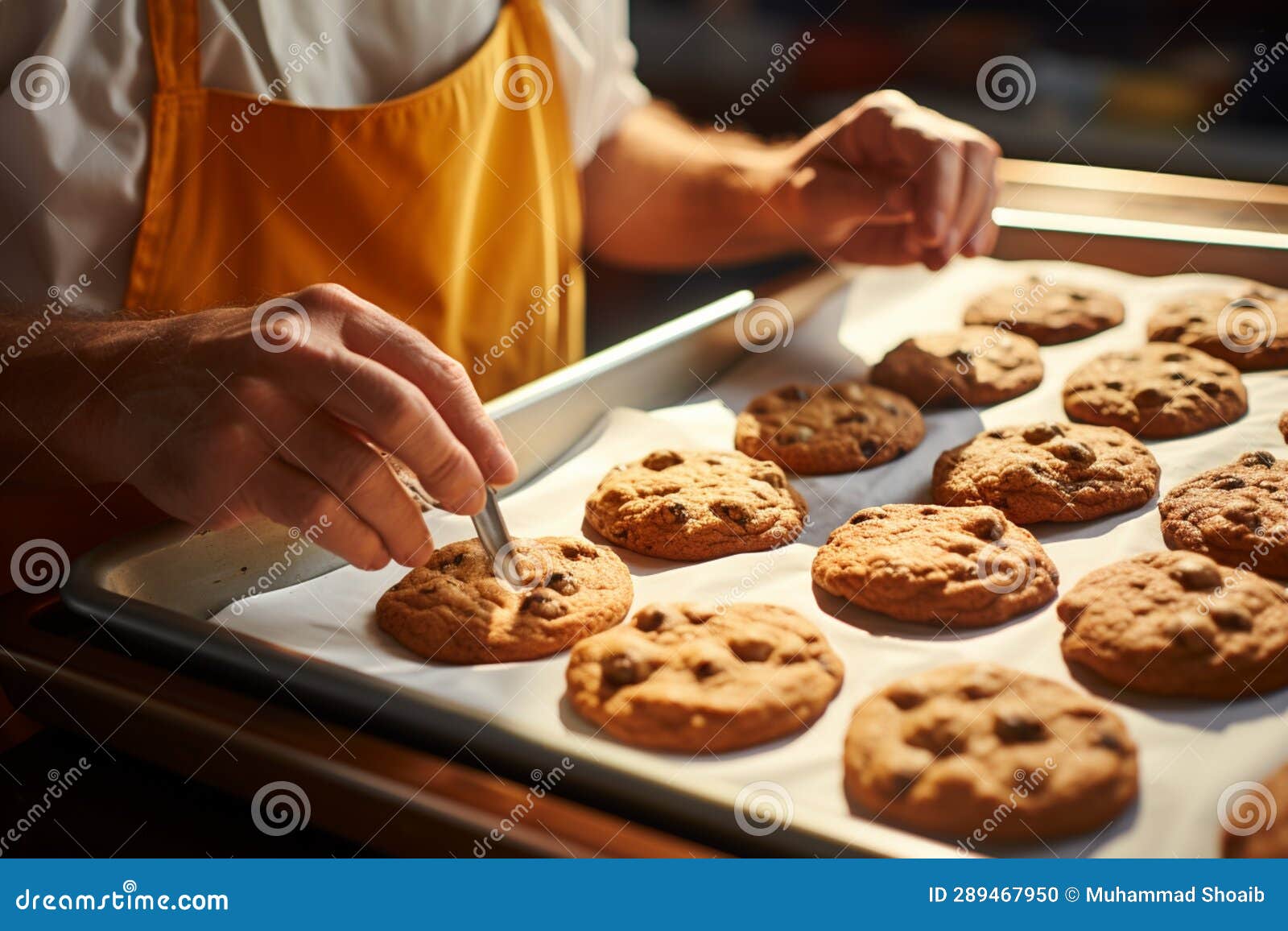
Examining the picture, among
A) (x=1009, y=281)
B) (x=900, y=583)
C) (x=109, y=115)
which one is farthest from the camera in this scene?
(x=1009, y=281)

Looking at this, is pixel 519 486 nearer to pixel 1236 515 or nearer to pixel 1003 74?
pixel 1236 515

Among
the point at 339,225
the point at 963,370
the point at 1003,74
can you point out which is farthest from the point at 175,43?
the point at 1003,74

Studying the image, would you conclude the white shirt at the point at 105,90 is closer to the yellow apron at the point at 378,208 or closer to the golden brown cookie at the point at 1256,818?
the yellow apron at the point at 378,208

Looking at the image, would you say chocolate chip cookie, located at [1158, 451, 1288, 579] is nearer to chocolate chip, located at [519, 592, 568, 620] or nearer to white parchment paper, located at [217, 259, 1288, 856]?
white parchment paper, located at [217, 259, 1288, 856]

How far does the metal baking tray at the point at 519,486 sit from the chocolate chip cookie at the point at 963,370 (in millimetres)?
276

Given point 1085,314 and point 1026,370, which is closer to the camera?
point 1026,370

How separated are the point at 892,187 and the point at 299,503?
126 centimetres

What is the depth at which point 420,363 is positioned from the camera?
3.41 feet

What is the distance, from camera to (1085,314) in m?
1.90

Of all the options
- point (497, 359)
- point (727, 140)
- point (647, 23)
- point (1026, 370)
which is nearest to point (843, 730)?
point (1026, 370)

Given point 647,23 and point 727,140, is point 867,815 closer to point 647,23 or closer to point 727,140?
point 727,140

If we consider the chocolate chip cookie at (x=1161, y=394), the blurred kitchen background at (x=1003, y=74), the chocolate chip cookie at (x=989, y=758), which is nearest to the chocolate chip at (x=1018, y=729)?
the chocolate chip cookie at (x=989, y=758)

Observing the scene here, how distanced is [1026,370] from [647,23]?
2.69 m

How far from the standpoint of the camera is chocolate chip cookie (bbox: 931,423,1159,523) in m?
1.39
